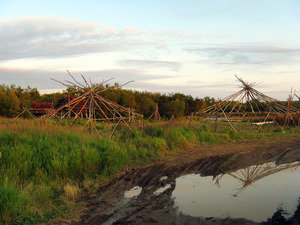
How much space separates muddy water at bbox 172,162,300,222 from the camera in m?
4.32

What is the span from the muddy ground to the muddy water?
0.20 m

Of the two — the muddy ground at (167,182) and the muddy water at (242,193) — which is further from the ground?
the muddy ground at (167,182)

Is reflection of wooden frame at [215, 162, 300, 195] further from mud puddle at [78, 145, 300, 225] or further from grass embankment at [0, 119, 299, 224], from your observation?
grass embankment at [0, 119, 299, 224]

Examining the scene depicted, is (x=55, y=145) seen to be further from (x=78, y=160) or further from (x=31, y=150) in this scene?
(x=78, y=160)

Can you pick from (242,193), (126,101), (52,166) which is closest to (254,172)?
(242,193)

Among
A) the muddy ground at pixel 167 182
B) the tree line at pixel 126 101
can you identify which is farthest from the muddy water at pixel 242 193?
the tree line at pixel 126 101

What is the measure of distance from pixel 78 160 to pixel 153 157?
2.62 meters

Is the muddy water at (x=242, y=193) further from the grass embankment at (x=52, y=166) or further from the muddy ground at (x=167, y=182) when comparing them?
the grass embankment at (x=52, y=166)

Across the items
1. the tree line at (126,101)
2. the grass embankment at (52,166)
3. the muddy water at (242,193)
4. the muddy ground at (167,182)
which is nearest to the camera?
the muddy ground at (167,182)

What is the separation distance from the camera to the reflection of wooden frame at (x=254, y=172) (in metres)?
6.18

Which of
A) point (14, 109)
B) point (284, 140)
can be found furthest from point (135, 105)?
point (284, 140)

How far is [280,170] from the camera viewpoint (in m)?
7.11

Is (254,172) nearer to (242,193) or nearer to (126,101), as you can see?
(242,193)

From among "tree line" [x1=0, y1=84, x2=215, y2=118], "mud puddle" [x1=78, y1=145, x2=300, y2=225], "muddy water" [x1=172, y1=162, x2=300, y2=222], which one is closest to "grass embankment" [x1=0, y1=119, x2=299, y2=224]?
"mud puddle" [x1=78, y1=145, x2=300, y2=225]
